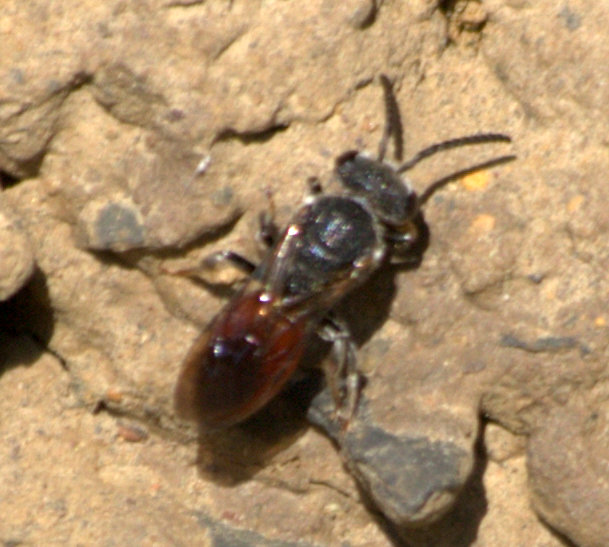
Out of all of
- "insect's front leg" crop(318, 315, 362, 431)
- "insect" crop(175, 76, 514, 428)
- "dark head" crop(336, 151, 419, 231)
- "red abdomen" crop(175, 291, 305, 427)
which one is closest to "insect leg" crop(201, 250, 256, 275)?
"insect" crop(175, 76, 514, 428)

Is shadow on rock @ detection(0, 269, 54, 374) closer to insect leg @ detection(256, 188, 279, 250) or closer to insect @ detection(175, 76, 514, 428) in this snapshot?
insect @ detection(175, 76, 514, 428)

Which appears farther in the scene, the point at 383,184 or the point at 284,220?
the point at 284,220

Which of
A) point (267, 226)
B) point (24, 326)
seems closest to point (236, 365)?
point (267, 226)

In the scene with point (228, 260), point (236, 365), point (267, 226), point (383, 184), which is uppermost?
point (383, 184)

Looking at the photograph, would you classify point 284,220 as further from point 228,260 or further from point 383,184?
point 383,184

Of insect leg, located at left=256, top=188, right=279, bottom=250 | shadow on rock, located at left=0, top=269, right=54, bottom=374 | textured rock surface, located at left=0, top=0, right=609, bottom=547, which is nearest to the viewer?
textured rock surface, located at left=0, top=0, right=609, bottom=547

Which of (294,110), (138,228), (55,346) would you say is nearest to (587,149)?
(294,110)

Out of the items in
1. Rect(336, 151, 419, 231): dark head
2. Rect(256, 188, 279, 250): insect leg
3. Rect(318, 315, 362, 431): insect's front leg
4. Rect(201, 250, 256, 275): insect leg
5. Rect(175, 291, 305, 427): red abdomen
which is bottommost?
Rect(318, 315, 362, 431): insect's front leg
